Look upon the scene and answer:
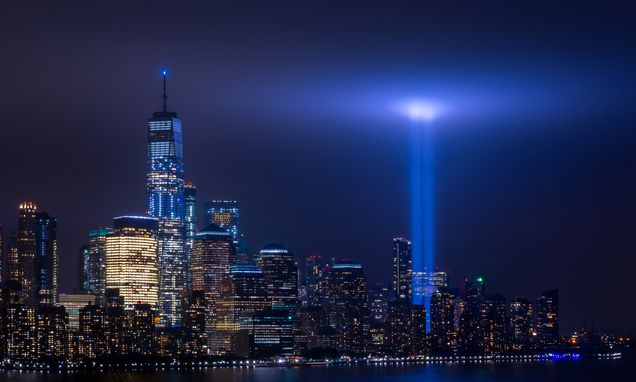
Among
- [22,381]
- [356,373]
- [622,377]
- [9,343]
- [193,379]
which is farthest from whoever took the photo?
[9,343]

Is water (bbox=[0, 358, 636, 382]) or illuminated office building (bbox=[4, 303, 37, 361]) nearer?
water (bbox=[0, 358, 636, 382])

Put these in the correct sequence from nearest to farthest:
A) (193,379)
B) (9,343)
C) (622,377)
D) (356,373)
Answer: (193,379), (622,377), (356,373), (9,343)

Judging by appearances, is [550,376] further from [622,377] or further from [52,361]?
[52,361]

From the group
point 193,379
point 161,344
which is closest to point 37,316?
point 161,344

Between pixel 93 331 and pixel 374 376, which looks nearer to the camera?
pixel 374 376

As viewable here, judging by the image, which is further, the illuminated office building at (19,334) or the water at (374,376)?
the illuminated office building at (19,334)

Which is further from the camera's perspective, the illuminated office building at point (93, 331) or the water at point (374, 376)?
the illuminated office building at point (93, 331)

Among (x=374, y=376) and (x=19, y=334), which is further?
(x=19, y=334)

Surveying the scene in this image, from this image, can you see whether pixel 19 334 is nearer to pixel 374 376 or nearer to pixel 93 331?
pixel 93 331

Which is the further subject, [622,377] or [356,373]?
[356,373]

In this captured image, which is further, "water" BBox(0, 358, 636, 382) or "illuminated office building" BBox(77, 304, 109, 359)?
"illuminated office building" BBox(77, 304, 109, 359)
